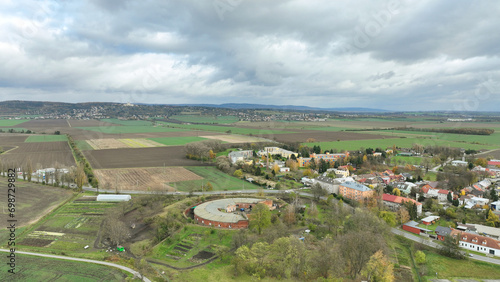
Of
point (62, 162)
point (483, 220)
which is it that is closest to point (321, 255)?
point (483, 220)

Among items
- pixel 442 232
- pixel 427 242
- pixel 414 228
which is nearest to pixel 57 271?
pixel 427 242

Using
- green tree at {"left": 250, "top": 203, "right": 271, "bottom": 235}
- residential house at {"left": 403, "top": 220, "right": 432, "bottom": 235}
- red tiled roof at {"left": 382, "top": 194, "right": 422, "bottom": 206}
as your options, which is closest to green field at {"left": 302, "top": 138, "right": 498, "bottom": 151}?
red tiled roof at {"left": 382, "top": 194, "right": 422, "bottom": 206}

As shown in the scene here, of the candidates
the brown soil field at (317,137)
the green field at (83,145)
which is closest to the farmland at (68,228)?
the green field at (83,145)

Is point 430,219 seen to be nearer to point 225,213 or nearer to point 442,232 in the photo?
point 442,232

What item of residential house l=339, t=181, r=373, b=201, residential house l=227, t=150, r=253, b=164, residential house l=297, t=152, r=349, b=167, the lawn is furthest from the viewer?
residential house l=297, t=152, r=349, b=167

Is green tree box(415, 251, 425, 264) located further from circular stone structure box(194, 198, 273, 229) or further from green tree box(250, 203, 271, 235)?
circular stone structure box(194, 198, 273, 229)

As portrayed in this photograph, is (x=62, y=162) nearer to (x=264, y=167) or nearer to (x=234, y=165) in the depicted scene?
(x=234, y=165)
